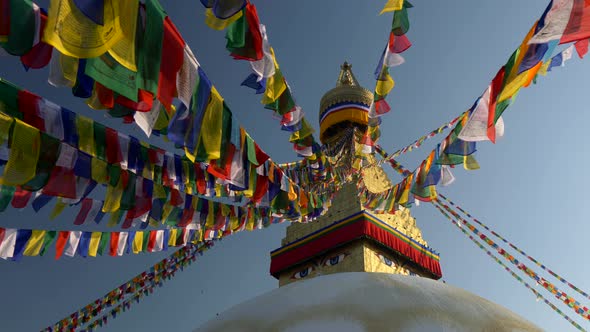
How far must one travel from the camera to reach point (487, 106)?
3299 mm

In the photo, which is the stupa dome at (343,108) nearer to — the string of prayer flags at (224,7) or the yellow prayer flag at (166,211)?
the yellow prayer flag at (166,211)

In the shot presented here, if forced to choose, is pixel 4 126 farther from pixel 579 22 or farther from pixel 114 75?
pixel 579 22

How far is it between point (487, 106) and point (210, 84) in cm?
215

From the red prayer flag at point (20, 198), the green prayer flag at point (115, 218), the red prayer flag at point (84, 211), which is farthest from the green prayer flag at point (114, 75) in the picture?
the red prayer flag at point (84, 211)

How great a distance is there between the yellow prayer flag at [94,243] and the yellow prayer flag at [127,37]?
509 centimetres

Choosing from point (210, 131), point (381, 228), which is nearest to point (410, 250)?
point (381, 228)

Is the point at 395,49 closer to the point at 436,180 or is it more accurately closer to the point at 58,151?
the point at 436,180

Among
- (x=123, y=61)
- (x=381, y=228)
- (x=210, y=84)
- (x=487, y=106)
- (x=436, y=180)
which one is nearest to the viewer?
(x=123, y=61)

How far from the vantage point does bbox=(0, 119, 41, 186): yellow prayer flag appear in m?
3.65

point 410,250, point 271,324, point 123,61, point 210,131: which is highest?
point 410,250

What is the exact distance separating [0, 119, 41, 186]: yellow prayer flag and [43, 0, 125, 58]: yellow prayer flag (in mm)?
2079

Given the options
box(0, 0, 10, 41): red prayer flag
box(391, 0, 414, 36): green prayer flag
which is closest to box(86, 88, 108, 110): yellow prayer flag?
box(0, 0, 10, 41): red prayer flag

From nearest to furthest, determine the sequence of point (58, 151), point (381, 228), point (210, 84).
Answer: point (210, 84) < point (58, 151) < point (381, 228)

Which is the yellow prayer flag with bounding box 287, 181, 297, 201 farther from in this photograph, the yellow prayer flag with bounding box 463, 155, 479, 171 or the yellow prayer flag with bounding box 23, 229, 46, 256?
the yellow prayer flag with bounding box 23, 229, 46, 256
